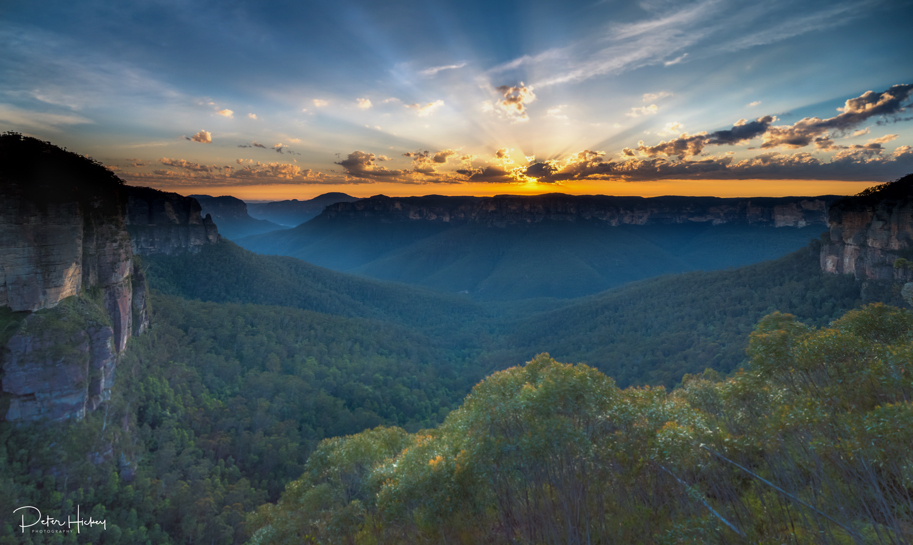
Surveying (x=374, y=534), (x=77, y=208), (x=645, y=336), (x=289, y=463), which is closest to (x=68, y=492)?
(x=289, y=463)

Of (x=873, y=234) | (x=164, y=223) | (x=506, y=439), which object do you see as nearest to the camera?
(x=506, y=439)

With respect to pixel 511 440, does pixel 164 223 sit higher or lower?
higher

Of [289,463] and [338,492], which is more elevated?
[338,492]

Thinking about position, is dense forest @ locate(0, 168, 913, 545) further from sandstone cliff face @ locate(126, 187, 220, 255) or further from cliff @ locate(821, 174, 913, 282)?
sandstone cliff face @ locate(126, 187, 220, 255)

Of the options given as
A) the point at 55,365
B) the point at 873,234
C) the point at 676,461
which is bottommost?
the point at 55,365

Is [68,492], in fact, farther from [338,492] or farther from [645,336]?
[645,336]

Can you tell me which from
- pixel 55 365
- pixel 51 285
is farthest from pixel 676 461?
pixel 51 285

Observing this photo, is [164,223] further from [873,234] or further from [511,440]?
[873,234]
